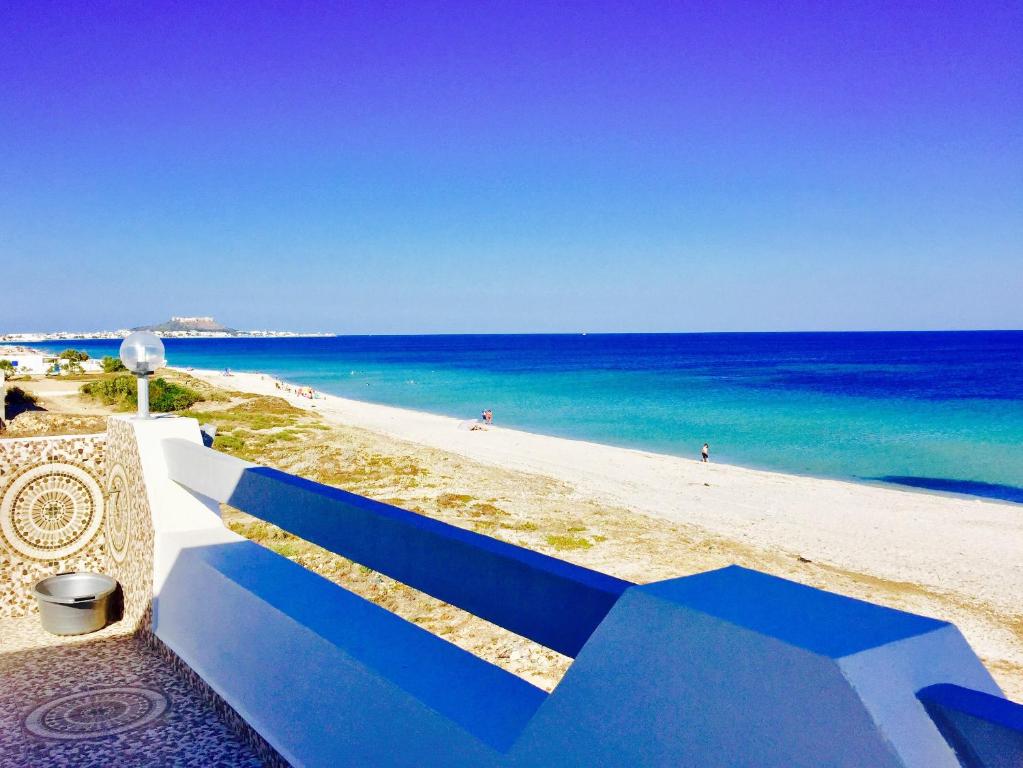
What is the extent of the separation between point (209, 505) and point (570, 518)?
982 centimetres

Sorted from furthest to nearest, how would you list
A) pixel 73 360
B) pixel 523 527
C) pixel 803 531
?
pixel 73 360, pixel 803 531, pixel 523 527

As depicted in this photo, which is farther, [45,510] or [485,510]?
[485,510]

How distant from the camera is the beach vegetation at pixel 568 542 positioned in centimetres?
→ 1157

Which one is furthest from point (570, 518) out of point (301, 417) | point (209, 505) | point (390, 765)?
point (301, 417)

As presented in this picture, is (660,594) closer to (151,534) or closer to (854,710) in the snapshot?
(854,710)

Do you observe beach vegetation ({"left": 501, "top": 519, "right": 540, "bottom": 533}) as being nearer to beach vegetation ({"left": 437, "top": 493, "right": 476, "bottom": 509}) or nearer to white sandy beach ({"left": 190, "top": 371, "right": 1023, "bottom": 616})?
beach vegetation ({"left": 437, "top": 493, "right": 476, "bottom": 509})

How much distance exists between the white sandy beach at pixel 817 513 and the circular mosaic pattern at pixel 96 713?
11.1m

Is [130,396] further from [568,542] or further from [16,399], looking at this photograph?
[568,542]

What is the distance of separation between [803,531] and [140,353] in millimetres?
13602

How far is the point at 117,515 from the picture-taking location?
16.4 ft

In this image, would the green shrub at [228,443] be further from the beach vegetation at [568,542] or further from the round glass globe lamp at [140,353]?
the round glass globe lamp at [140,353]

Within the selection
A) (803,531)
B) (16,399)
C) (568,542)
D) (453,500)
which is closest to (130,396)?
(16,399)

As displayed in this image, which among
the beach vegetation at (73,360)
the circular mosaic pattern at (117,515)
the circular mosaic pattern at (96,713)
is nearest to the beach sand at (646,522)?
the circular mosaic pattern at (117,515)

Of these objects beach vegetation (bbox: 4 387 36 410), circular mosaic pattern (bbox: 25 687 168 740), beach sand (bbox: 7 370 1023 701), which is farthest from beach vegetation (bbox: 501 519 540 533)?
beach vegetation (bbox: 4 387 36 410)
